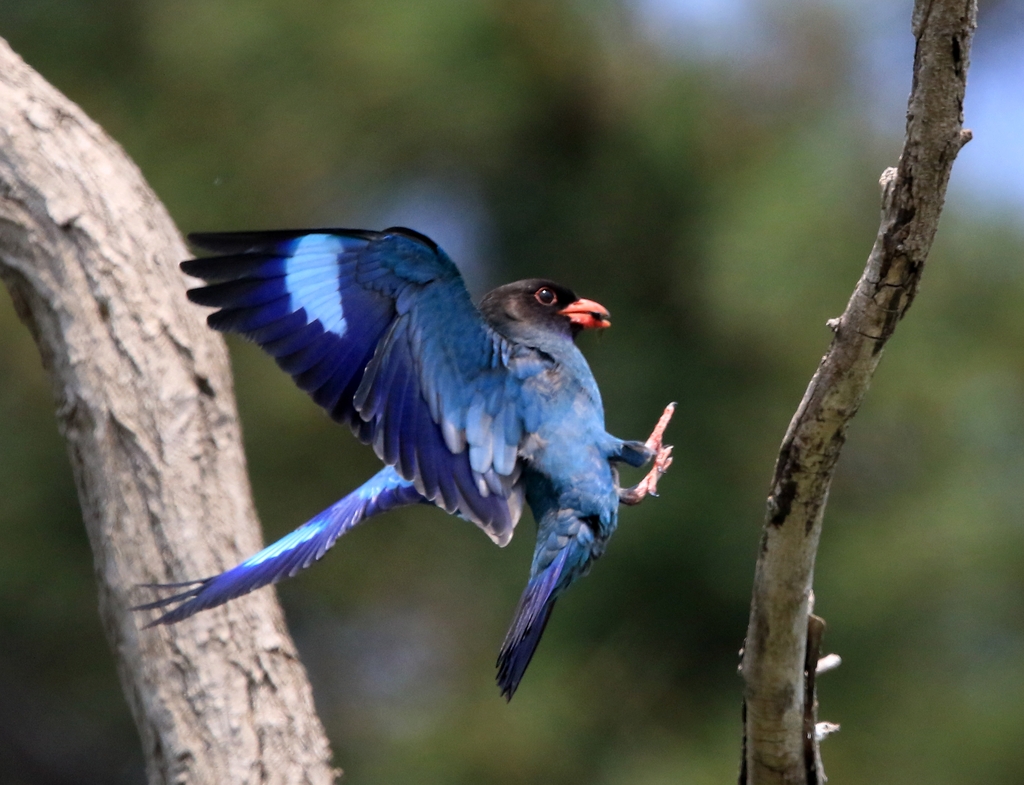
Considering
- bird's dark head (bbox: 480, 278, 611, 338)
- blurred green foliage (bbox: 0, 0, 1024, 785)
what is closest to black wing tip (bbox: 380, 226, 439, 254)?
bird's dark head (bbox: 480, 278, 611, 338)

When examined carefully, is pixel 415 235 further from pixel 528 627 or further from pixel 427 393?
pixel 528 627

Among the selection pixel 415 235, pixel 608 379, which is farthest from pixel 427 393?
pixel 608 379

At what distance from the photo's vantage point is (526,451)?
11.0 ft

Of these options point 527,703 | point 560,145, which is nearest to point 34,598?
point 527,703

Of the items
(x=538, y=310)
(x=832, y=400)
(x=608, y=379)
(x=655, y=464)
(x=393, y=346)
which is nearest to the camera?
(x=832, y=400)

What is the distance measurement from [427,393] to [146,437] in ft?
2.81

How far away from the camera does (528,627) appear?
3.05 metres

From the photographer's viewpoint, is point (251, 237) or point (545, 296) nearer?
point (251, 237)

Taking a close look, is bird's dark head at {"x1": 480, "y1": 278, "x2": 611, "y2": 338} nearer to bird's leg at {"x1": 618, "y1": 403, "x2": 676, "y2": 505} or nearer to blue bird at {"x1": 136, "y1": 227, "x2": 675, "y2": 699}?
blue bird at {"x1": 136, "y1": 227, "x2": 675, "y2": 699}

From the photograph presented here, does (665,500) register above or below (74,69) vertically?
below

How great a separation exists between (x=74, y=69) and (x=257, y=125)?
1103 millimetres

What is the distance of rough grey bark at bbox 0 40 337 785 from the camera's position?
321 centimetres

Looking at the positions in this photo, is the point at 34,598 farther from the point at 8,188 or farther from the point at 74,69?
the point at 8,188

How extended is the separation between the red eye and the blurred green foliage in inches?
99.4
